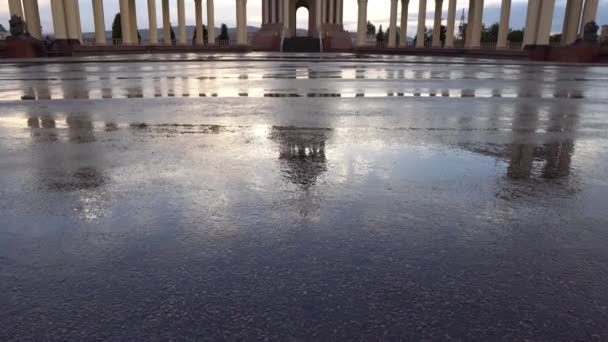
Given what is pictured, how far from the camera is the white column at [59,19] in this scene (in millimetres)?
39562

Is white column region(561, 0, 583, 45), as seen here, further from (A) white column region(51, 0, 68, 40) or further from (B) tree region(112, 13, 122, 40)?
(B) tree region(112, 13, 122, 40)

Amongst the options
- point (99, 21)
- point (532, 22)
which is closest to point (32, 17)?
point (99, 21)

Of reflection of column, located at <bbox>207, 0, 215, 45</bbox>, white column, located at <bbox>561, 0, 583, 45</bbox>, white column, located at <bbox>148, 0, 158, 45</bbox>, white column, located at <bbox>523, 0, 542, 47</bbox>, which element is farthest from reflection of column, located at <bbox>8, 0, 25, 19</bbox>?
white column, located at <bbox>561, 0, 583, 45</bbox>

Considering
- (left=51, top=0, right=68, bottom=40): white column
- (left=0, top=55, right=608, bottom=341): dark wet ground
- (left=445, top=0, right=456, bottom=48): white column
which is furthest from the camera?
(left=445, top=0, right=456, bottom=48): white column

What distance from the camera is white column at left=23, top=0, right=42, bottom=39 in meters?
42.0

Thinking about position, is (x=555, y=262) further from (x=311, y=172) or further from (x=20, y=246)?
(x=20, y=246)

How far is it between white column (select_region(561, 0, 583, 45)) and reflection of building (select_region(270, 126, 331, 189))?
141 feet

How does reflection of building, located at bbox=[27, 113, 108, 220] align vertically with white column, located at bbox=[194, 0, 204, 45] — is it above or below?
below

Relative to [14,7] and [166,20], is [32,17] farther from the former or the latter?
[166,20]

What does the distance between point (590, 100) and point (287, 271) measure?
33.2 ft

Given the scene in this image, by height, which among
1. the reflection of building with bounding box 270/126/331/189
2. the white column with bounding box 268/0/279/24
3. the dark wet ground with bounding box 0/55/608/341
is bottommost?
the dark wet ground with bounding box 0/55/608/341

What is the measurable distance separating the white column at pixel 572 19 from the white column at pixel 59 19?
140 feet

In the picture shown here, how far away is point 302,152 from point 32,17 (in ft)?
153

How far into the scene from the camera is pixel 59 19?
131 feet
